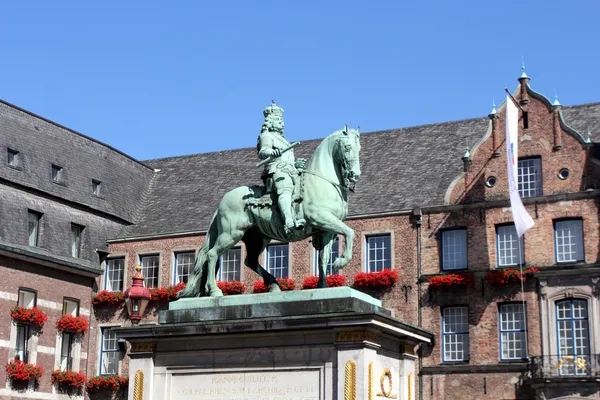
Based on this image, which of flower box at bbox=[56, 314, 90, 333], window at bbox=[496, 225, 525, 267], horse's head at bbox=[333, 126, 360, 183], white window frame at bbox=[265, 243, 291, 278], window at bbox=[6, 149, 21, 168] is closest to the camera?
→ horse's head at bbox=[333, 126, 360, 183]

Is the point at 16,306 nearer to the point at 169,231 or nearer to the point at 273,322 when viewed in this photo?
the point at 169,231

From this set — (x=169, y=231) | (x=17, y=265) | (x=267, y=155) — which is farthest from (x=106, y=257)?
(x=267, y=155)

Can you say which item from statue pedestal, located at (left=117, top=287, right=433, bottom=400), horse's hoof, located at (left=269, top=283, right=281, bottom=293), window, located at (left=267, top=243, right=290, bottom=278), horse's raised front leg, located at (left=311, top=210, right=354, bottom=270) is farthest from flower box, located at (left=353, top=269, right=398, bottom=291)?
horse's raised front leg, located at (left=311, top=210, right=354, bottom=270)

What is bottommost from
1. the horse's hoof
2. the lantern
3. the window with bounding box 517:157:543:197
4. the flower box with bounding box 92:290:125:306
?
the horse's hoof

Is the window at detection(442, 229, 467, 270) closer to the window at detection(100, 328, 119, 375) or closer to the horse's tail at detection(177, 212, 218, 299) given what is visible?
the window at detection(100, 328, 119, 375)

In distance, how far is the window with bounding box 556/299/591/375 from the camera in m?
31.6

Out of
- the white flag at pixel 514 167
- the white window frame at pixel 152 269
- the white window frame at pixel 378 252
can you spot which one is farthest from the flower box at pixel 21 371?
the white flag at pixel 514 167

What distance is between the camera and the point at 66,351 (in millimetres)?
37312

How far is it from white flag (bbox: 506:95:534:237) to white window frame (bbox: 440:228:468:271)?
7.29 feet

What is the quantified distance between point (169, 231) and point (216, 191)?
2.75m

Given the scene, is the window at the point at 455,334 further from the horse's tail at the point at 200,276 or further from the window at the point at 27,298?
the horse's tail at the point at 200,276

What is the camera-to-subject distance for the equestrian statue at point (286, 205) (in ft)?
48.3

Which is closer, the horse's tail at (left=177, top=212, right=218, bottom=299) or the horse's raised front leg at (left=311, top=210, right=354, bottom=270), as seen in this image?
the horse's raised front leg at (left=311, top=210, right=354, bottom=270)

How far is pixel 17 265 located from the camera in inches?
1362
